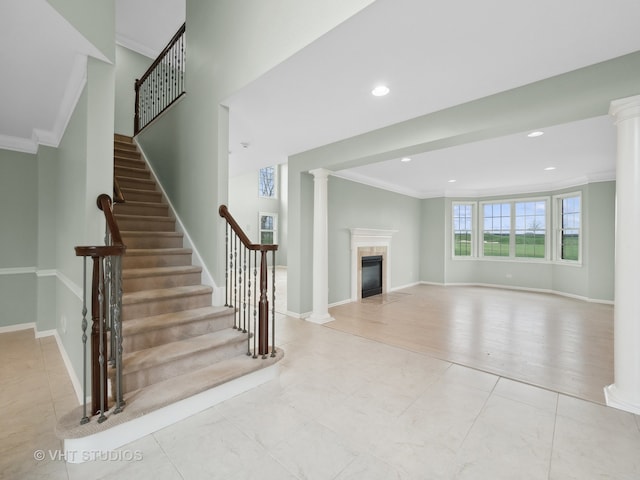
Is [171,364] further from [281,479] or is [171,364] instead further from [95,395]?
[281,479]

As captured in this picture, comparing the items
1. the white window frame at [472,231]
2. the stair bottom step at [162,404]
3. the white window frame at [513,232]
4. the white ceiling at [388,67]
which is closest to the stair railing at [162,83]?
the white ceiling at [388,67]

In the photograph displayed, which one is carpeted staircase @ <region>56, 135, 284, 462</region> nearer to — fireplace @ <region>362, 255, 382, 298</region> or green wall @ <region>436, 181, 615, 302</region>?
fireplace @ <region>362, 255, 382, 298</region>

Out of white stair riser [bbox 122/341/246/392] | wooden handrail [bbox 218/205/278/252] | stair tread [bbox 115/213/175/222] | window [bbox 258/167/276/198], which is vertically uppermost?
window [bbox 258/167/276/198]

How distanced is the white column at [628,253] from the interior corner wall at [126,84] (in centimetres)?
755

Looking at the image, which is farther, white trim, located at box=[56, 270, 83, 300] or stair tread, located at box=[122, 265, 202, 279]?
→ stair tread, located at box=[122, 265, 202, 279]

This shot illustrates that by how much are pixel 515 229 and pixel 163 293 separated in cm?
811

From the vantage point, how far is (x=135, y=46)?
604cm

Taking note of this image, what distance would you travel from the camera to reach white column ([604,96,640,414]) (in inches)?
83.7

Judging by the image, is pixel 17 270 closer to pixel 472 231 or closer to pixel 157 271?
pixel 157 271

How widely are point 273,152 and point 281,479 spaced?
4.06 meters

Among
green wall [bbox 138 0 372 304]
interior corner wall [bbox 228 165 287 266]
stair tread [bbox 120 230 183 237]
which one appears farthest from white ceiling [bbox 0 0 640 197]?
interior corner wall [bbox 228 165 287 266]

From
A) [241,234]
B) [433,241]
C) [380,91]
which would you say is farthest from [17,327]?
[433,241]

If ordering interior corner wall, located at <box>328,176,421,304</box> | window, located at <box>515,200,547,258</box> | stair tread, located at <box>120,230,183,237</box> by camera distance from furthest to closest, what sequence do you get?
window, located at <box>515,200,547,258</box> < interior corner wall, located at <box>328,176,421,304</box> < stair tread, located at <box>120,230,183,237</box>

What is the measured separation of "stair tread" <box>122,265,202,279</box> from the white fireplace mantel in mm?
3250
